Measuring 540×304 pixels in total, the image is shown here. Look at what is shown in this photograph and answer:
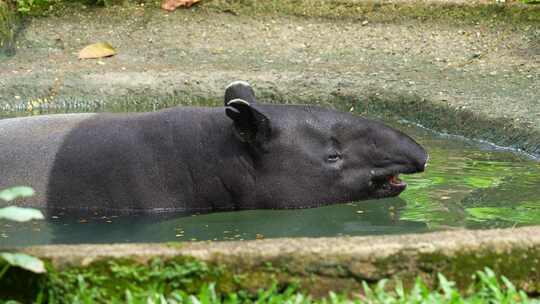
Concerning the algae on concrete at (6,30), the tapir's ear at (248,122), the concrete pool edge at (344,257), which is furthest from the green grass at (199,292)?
the algae on concrete at (6,30)

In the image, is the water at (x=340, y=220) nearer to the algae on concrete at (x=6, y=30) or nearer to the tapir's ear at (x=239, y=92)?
the tapir's ear at (x=239, y=92)

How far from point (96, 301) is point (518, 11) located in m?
8.05

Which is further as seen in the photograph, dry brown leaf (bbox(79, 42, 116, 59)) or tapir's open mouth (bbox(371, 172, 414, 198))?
dry brown leaf (bbox(79, 42, 116, 59))

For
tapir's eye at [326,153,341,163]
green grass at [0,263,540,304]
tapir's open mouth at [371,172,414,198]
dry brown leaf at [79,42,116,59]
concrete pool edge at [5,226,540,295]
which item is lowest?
dry brown leaf at [79,42,116,59]

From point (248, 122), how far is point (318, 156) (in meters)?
0.49

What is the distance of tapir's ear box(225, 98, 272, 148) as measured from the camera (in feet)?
21.3

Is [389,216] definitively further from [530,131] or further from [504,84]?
[504,84]

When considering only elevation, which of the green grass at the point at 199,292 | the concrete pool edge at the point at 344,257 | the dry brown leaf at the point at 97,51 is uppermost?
the concrete pool edge at the point at 344,257

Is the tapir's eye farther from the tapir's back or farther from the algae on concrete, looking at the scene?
the algae on concrete

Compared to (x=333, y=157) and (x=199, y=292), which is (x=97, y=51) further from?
(x=199, y=292)

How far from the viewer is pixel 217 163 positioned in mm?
6688

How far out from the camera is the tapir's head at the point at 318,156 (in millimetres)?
6648

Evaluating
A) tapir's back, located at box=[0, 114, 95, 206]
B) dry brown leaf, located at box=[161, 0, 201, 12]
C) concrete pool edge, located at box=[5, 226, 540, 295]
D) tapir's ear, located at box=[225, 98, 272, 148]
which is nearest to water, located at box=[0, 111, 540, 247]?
tapir's back, located at box=[0, 114, 95, 206]

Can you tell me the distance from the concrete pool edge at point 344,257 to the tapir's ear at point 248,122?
220cm
